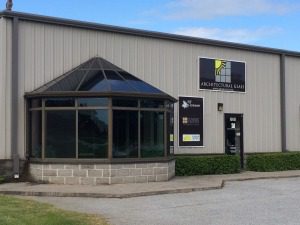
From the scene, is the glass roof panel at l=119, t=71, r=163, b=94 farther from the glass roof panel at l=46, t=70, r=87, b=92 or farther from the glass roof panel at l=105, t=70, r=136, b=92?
the glass roof panel at l=46, t=70, r=87, b=92

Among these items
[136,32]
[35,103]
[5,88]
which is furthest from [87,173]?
[136,32]

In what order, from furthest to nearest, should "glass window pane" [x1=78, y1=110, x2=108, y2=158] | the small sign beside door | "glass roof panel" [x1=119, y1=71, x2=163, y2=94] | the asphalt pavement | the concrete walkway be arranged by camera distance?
1. the small sign beside door
2. "glass roof panel" [x1=119, y1=71, x2=163, y2=94]
3. "glass window pane" [x1=78, y1=110, x2=108, y2=158]
4. the concrete walkway
5. the asphalt pavement

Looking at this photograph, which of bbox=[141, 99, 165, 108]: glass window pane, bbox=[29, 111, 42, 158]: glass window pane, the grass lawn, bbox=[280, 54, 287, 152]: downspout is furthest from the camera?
bbox=[280, 54, 287, 152]: downspout

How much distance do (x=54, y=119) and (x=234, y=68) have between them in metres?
8.90

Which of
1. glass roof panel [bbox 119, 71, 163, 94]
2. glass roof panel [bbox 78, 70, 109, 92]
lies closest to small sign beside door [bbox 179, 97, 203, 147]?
glass roof panel [bbox 119, 71, 163, 94]

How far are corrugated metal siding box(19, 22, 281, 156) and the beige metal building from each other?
3 cm

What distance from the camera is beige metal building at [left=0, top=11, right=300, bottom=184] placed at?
16766mm

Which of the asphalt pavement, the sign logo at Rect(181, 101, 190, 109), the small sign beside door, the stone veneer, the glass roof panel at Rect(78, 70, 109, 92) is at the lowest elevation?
the asphalt pavement

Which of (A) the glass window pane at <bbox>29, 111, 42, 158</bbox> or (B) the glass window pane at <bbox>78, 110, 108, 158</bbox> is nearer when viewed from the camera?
(B) the glass window pane at <bbox>78, 110, 108, 158</bbox>

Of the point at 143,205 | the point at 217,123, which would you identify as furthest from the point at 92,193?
the point at 217,123

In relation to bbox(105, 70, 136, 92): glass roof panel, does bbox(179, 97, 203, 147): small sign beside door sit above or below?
below

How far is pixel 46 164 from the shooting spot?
16.3 meters

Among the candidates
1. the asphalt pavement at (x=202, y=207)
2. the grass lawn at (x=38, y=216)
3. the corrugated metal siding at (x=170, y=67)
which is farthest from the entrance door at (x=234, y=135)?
the grass lawn at (x=38, y=216)

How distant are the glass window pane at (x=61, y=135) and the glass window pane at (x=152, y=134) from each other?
2.25m
